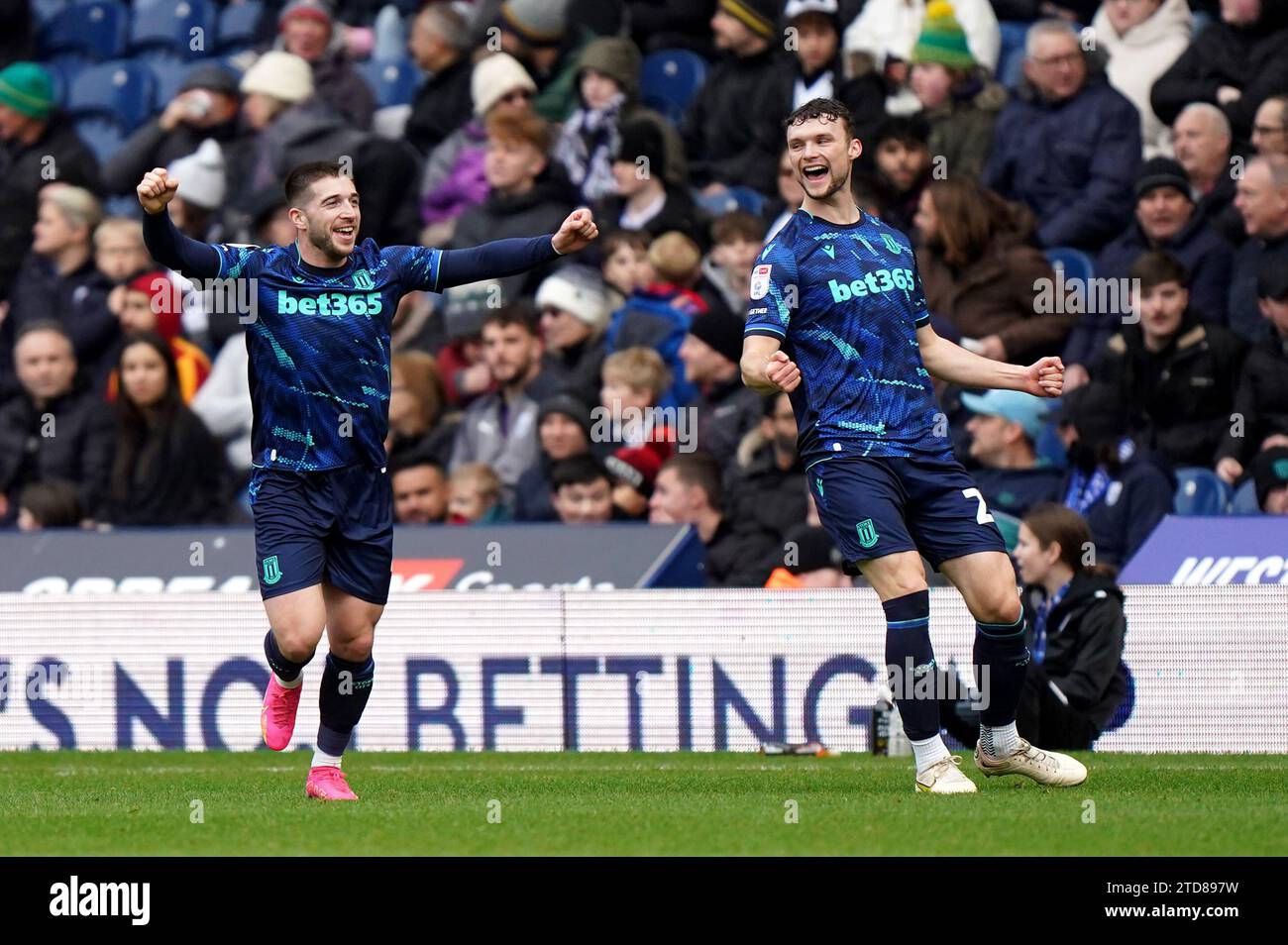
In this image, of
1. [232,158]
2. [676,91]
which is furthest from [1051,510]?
[232,158]

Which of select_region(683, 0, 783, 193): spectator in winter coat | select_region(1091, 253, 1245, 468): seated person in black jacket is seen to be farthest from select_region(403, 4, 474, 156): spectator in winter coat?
select_region(1091, 253, 1245, 468): seated person in black jacket

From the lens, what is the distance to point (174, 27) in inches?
768

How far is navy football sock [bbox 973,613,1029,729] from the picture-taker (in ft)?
26.9

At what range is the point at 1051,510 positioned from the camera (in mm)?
11164

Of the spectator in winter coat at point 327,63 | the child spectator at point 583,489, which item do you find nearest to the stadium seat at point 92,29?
the spectator in winter coat at point 327,63

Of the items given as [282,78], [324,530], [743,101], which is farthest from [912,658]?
[282,78]

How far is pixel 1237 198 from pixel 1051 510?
10.5ft

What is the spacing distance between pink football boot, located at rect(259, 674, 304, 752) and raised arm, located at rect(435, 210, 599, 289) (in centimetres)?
172

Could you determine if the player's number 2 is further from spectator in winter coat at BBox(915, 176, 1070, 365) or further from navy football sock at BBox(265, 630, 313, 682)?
spectator in winter coat at BBox(915, 176, 1070, 365)

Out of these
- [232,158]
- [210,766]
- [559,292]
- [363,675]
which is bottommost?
[210,766]

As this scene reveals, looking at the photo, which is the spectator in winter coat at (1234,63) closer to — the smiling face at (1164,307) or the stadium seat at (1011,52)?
the stadium seat at (1011,52)

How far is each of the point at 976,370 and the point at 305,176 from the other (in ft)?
8.79

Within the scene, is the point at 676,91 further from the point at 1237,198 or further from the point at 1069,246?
the point at 1237,198
